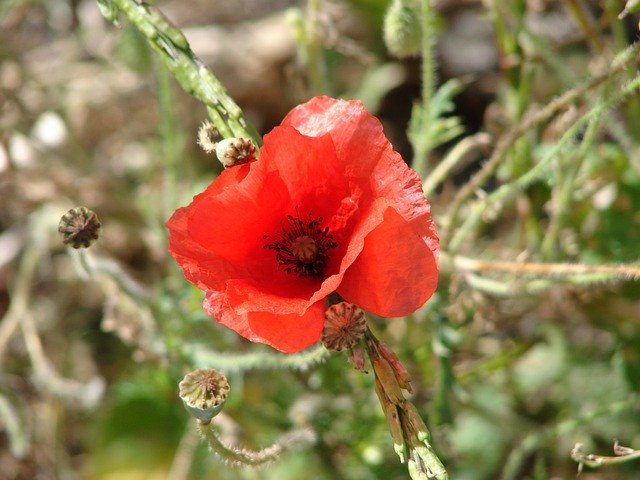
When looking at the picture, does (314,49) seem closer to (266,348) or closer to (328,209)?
(266,348)

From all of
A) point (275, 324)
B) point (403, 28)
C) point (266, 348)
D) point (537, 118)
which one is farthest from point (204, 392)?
point (403, 28)

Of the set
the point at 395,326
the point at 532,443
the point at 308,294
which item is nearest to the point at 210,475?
the point at 395,326

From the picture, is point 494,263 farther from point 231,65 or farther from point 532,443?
point 231,65

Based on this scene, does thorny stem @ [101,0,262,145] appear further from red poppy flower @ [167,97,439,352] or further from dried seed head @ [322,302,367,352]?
dried seed head @ [322,302,367,352]

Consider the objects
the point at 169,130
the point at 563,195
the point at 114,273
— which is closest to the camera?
the point at 114,273

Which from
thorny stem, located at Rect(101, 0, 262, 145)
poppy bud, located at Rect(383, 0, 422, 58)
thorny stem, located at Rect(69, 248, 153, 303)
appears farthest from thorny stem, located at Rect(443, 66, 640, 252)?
thorny stem, located at Rect(69, 248, 153, 303)
